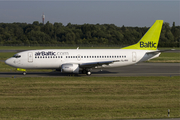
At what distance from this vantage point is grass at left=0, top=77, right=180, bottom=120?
14.9m

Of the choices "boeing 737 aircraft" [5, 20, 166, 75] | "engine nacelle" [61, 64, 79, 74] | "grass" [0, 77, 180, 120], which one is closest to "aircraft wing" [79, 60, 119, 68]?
"boeing 737 aircraft" [5, 20, 166, 75]

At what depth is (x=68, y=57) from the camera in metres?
32.7

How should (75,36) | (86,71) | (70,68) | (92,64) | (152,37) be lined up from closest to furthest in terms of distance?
(70,68)
(92,64)
(86,71)
(152,37)
(75,36)

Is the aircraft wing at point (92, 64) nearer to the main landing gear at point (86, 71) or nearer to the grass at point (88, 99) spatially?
the main landing gear at point (86, 71)

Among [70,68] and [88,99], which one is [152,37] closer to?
[70,68]

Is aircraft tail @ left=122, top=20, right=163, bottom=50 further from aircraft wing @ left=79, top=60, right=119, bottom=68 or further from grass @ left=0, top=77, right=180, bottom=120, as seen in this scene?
grass @ left=0, top=77, right=180, bottom=120

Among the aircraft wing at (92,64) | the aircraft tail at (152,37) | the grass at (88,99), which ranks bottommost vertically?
the grass at (88,99)

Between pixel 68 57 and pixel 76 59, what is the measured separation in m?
1.18

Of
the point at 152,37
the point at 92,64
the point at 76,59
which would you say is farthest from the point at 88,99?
the point at 152,37

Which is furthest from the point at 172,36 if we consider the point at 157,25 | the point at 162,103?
the point at 162,103

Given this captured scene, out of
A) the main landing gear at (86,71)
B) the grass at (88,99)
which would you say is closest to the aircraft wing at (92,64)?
the main landing gear at (86,71)

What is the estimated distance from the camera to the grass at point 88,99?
588 inches

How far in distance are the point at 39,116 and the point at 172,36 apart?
141 meters

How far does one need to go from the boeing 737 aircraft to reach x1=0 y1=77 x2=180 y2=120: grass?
18.6 feet
